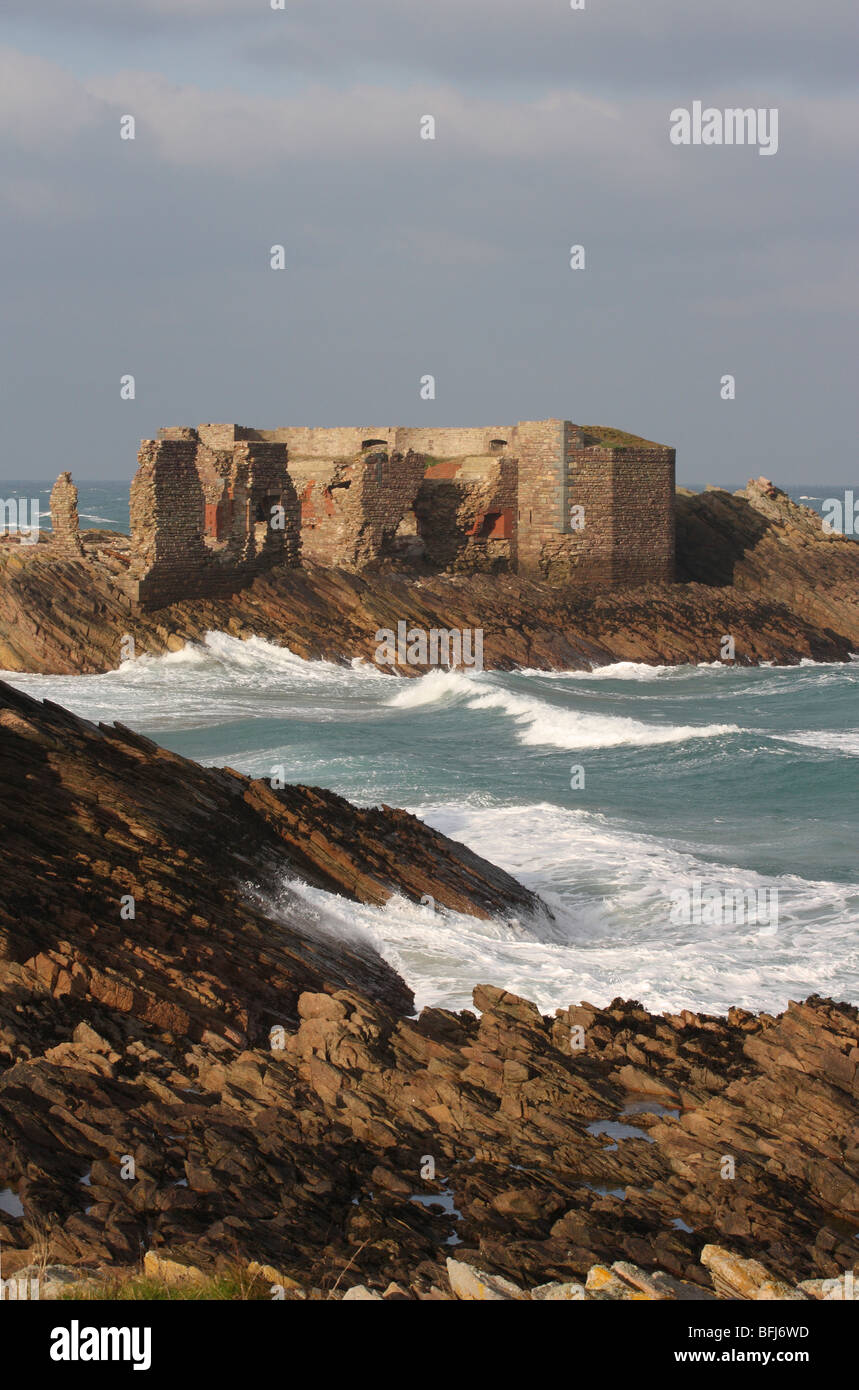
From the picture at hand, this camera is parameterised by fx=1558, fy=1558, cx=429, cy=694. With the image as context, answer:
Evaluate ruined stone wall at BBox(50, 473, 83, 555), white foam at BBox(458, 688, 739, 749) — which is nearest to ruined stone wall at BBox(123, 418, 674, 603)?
ruined stone wall at BBox(50, 473, 83, 555)

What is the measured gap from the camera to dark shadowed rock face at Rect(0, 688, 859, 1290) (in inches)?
257

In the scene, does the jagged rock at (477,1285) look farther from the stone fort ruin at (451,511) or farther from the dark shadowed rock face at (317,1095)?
the stone fort ruin at (451,511)

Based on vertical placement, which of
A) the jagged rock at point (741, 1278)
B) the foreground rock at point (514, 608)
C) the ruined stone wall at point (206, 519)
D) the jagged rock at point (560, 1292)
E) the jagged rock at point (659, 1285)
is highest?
the ruined stone wall at point (206, 519)

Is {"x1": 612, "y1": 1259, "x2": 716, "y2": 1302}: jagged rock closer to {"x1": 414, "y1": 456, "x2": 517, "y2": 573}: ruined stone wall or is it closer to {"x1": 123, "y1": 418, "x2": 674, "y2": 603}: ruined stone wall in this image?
{"x1": 123, "y1": 418, "x2": 674, "y2": 603}: ruined stone wall

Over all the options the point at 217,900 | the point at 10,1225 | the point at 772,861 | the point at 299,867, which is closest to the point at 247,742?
the point at 772,861

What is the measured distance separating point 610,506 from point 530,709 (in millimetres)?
11153

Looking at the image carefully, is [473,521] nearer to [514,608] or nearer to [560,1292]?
[514,608]

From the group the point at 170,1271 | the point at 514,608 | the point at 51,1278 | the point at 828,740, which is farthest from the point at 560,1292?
the point at 514,608

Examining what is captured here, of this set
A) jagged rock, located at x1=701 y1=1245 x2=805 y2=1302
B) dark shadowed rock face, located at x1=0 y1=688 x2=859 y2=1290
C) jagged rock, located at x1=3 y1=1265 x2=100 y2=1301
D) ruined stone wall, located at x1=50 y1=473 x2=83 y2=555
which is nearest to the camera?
jagged rock, located at x1=3 y1=1265 x2=100 y2=1301

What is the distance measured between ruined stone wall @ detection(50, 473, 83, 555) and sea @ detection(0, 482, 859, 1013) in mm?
4015

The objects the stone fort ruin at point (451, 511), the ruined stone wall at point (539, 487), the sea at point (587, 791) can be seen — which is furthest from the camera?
the ruined stone wall at point (539, 487)

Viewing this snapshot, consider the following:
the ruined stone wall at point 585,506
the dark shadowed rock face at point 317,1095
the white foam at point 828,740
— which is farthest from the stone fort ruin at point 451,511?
the dark shadowed rock face at point 317,1095

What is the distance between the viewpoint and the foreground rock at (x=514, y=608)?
3075 centimetres

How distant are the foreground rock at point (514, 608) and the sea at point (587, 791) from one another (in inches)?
28.5
